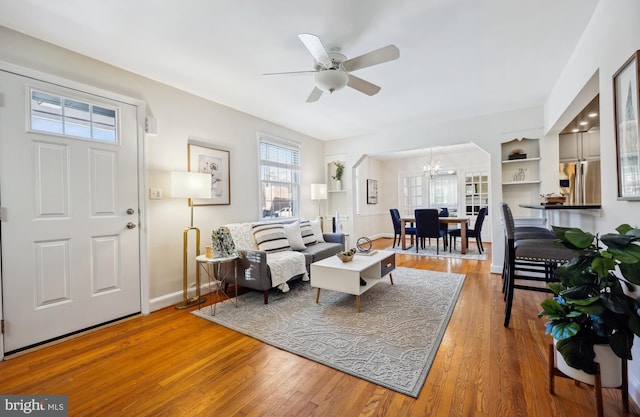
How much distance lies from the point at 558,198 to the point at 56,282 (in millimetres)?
4733

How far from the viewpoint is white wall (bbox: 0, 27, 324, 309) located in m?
2.30

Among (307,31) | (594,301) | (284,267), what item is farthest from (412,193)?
(594,301)

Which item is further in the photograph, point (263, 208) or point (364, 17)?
point (263, 208)

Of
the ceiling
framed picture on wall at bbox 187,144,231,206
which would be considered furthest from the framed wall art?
framed picture on wall at bbox 187,144,231,206

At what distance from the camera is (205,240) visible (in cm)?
347

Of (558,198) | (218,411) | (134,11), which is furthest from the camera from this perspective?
(558,198)

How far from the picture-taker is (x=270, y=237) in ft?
11.8

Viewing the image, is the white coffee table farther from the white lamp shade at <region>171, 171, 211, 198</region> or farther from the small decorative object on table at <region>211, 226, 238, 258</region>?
the white lamp shade at <region>171, 171, 211, 198</region>

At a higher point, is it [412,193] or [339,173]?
[339,173]

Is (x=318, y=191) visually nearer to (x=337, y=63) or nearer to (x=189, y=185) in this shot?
(x=189, y=185)

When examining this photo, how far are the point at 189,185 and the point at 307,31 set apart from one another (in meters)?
1.92

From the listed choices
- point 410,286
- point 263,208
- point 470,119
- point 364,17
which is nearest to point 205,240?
point 263,208

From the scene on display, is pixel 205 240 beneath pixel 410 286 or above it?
above

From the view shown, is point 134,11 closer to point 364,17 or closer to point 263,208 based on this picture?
point 364,17
